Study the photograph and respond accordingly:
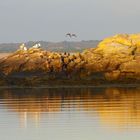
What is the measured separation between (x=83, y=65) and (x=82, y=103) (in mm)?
14190

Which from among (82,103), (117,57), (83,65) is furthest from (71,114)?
(117,57)

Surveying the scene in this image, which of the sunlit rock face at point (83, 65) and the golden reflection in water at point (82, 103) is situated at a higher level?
the sunlit rock face at point (83, 65)

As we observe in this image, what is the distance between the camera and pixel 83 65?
158 ft

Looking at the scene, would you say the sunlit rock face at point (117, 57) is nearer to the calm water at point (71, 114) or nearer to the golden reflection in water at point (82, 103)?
the golden reflection in water at point (82, 103)

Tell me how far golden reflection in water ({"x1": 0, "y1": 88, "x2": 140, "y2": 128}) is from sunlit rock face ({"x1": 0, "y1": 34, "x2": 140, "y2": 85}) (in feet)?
9.87

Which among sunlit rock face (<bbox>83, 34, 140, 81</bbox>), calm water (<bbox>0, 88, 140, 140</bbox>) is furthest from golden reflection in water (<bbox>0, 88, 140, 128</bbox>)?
sunlit rock face (<bbox>83, 34, 140, 81</bbox>)

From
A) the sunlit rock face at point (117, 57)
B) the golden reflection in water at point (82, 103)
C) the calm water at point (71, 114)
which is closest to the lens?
the calm water at point (71, 114)

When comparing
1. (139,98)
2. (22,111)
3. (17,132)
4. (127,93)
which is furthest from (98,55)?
(17,132)

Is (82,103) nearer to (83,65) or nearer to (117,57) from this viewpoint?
(83,65)

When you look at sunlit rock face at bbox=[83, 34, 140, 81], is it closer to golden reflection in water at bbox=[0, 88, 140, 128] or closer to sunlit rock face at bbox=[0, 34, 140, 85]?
sunlit rock face at bbox=[0, 34, 140, 85]

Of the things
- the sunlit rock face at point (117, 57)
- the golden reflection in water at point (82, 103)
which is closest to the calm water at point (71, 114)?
the golden reflection in water at point (82, 103)

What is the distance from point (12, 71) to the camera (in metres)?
48.8

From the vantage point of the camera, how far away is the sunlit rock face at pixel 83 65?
4697cm

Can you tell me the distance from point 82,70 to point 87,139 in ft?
85.0
